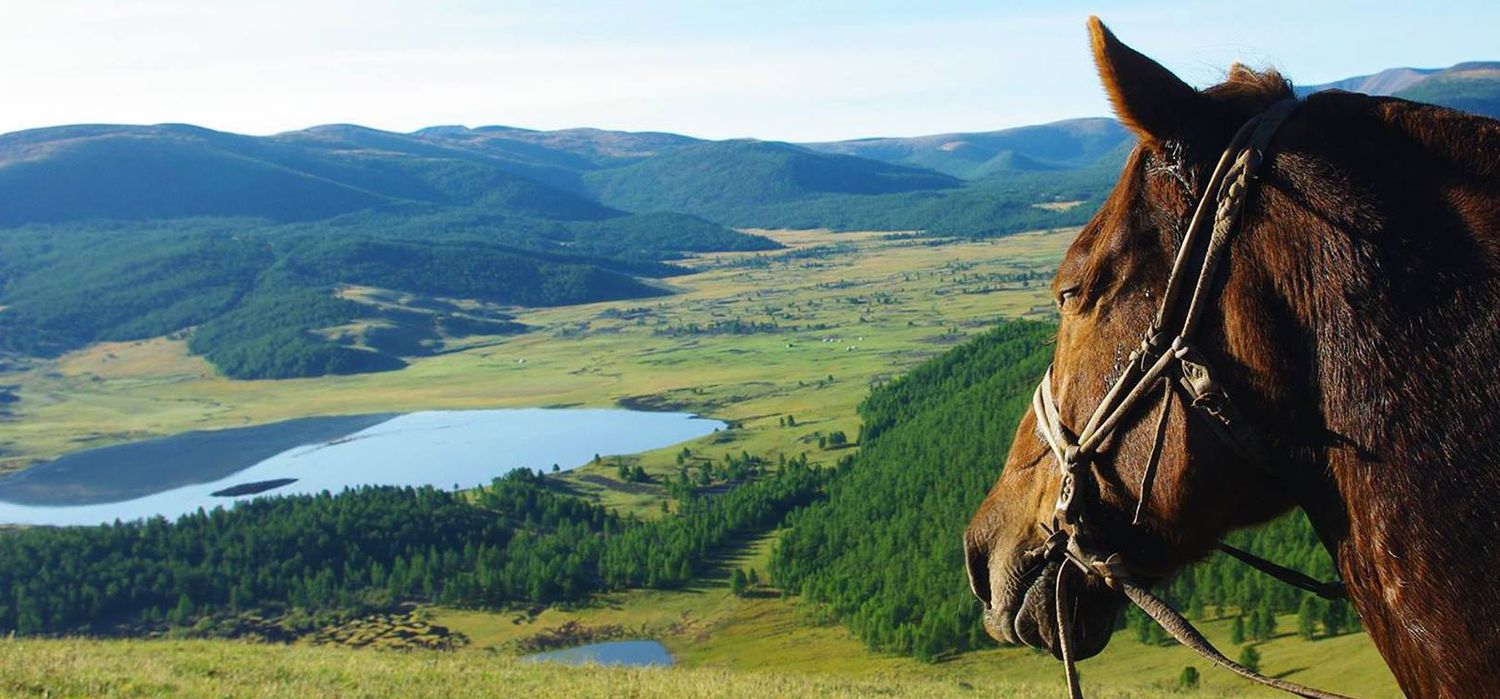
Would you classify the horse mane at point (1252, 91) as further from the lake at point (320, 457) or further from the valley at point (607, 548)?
the lake at point (320, 457)

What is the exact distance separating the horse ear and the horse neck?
25cm

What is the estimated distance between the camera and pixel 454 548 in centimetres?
5697

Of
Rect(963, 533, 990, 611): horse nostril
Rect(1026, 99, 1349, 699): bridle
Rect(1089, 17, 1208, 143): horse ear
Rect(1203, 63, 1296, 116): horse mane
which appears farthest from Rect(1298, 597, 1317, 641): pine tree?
Rect(1089, 17, 1208, 143): horse ear

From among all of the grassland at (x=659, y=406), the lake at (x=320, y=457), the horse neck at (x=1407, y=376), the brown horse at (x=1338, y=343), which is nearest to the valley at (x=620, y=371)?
the grassland at (x=659, y=406)

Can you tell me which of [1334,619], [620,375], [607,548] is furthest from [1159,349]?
[620,375]

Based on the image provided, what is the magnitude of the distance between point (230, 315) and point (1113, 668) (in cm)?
15241

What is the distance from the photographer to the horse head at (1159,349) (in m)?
2.66

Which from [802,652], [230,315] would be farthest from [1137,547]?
[230,315]

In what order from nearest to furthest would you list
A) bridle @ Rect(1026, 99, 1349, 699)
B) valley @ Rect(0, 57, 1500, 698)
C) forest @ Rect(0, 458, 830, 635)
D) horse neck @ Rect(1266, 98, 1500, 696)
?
horse neck @ Rect(1266, 98, 1500, 696) < bridle @ Rect(1026, 99, 1349, 699) < valley @ Rect(0, 57, 1500, 698) < forest @ Rect(0, 458, 830, 635)

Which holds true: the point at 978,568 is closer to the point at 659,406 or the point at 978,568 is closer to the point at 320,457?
the point at 320,457

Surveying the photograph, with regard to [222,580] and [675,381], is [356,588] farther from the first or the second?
[675,381]

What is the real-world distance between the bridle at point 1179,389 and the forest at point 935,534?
34818mm

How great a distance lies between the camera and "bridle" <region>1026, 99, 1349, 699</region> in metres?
2.64

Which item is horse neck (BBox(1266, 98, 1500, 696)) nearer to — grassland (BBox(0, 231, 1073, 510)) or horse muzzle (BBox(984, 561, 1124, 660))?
horse muzzle (BBox(984, 561, 1124, 660))
